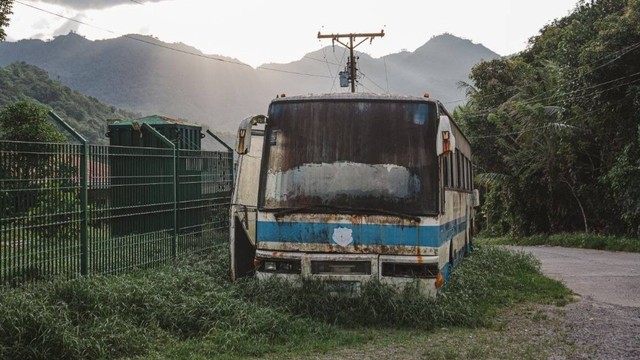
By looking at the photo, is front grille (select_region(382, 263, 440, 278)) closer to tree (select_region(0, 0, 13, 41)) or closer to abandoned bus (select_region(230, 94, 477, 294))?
abandoned bus (select_region(230, 94, 477, 294))

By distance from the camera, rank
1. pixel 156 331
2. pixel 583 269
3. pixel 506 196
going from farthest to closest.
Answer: pixel 506 196
pixel 583 269
pixel 156 331

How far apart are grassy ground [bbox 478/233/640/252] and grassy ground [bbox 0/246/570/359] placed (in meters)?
15.4

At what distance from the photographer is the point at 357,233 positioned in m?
8.00

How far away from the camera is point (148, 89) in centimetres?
18912

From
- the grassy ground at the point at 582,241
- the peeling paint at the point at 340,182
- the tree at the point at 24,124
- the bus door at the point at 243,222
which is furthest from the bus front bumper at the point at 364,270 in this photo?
the tree at the point at 24,124

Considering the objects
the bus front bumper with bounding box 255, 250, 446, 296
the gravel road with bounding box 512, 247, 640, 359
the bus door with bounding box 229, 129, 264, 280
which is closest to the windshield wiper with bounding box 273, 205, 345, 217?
the bus front bumper with bounding box 255, 250, 446, 296

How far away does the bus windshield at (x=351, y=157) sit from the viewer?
809 cm

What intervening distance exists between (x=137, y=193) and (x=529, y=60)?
1311 inches

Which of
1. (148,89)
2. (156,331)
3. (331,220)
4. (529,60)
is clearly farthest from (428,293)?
(148,89)

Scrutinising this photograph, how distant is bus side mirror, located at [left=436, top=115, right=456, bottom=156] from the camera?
790cm

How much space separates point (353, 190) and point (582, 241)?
1934cm

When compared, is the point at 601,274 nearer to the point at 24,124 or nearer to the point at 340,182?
the point at 340,182

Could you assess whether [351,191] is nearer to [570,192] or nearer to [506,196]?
[570,192]

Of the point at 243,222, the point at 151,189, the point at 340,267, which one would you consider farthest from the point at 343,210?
the point at 151,189
